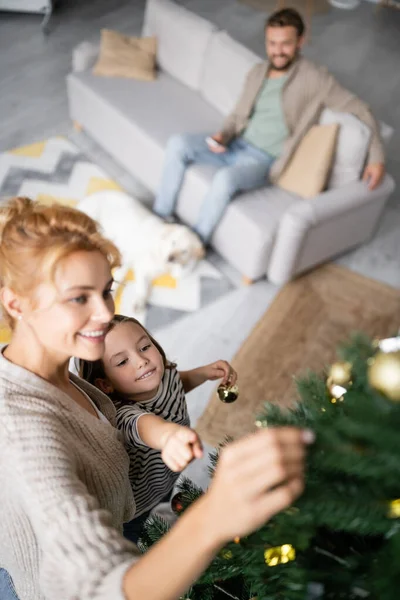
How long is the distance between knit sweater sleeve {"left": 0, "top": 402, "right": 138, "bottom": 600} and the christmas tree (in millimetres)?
175

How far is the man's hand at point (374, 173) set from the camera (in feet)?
8.61

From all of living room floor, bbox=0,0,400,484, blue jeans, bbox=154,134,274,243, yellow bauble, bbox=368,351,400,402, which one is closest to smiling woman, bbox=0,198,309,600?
yellow bauble, bbox=368,351,400,402

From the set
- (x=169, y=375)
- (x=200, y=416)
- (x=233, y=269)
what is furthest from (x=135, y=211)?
(x=169, y=375)

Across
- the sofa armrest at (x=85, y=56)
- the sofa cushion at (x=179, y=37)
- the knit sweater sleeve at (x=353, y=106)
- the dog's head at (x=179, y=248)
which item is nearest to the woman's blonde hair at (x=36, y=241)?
the dog's head at (x=179, y=248)

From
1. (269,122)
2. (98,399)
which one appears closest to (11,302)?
(98,399)

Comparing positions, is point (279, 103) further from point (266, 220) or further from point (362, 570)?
point (362, 570)

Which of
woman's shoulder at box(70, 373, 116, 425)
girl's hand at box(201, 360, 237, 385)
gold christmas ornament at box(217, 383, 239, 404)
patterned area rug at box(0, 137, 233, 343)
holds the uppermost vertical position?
woman's shoulder at box(70, 373, 116, 425)

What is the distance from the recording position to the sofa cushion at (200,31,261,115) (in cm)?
307

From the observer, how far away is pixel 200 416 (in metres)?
2.23

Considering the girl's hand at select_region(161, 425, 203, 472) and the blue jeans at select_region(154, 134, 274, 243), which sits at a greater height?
the girl's hand at select_region(161, 425, 203, 472)

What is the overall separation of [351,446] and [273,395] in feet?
6.16

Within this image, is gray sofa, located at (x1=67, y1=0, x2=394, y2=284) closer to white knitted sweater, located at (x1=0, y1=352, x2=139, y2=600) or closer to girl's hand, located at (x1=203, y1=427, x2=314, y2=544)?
white knitted sweater, located at (x1=0, y1=352, x2=139, y2=600)

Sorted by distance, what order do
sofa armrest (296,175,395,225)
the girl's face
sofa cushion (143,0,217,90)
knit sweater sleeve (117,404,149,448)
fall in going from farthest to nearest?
sofa cushion (143,0,217,90) → sofa armrest (296,175,395,225) → the girl's face → knit sweater sleeve (117,404,149,448)

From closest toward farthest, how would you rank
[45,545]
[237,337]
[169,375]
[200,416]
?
[45,545] → [169,375] → [200,416] → [237,337]
